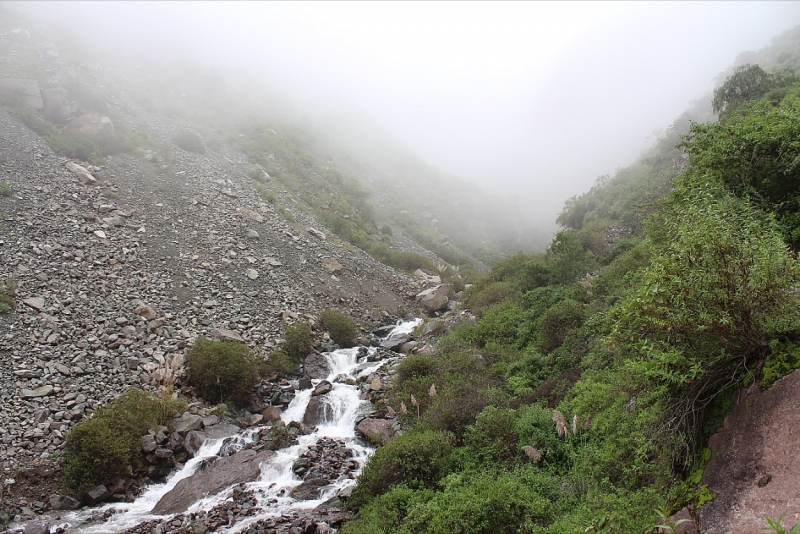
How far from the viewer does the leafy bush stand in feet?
55.2

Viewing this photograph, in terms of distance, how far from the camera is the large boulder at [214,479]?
8.74 meters

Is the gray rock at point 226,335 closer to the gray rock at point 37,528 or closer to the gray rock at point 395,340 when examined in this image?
the gray rock at point 395,340

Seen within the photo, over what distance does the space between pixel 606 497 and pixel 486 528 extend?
1.76m

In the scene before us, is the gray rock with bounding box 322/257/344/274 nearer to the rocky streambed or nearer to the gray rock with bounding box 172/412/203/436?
the rocky streambed

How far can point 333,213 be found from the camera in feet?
92.3

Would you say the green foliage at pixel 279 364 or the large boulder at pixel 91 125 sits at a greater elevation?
the large boulder at pixel 91 125

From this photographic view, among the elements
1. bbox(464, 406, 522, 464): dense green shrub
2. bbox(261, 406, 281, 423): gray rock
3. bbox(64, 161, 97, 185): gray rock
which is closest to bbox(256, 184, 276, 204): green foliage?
bbox(64, 161, 97, 185): gray rock

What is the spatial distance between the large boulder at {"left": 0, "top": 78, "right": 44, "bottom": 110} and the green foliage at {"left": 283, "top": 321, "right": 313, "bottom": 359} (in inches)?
818

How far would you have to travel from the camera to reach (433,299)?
71.3 feet

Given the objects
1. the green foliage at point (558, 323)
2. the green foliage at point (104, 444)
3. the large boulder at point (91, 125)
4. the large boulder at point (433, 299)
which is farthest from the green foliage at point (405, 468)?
the large boulder at point (91, 125)

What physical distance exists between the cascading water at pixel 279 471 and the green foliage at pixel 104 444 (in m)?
0.64

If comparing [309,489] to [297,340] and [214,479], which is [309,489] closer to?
[214,479]

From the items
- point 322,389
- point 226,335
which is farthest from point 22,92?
point 322,389

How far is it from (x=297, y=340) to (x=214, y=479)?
238 inches
